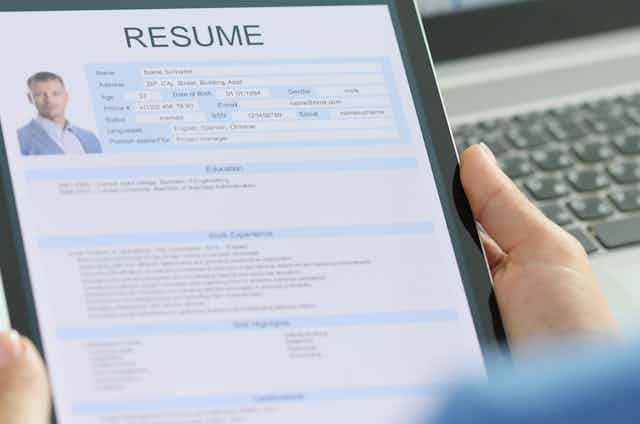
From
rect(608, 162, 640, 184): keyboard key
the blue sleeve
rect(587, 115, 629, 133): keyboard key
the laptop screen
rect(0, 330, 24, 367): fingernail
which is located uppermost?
the laptop screen

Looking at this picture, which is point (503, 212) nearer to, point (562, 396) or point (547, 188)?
point (547, 188)

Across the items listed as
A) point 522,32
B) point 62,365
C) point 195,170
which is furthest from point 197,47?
point 522,32

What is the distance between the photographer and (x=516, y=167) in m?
0.68

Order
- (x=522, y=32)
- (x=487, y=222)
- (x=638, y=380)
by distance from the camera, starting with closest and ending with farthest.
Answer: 1. (x=638, y=380)
2. (x=487, y=222)
3. (x=522, y=32)

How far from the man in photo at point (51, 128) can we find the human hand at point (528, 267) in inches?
7.5

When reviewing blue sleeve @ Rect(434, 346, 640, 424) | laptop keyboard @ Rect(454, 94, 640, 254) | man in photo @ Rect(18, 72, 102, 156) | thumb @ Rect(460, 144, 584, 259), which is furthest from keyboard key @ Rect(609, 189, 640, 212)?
blue sleeve @ Rect(434, 346, 640, 424)

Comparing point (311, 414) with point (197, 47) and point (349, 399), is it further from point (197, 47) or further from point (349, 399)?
point (197, 47)

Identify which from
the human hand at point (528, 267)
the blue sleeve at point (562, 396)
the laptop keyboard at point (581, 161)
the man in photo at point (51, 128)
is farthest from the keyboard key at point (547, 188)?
the blue sleeve at point (562, 396)

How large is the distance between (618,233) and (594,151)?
9 cm

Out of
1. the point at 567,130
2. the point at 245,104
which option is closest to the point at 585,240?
the point at 567,130

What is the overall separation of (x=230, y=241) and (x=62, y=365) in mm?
94

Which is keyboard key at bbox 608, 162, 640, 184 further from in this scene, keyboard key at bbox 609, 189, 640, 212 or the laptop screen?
the laptop screen

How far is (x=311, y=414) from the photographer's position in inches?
16.6

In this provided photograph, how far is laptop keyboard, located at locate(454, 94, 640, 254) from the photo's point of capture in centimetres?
63
